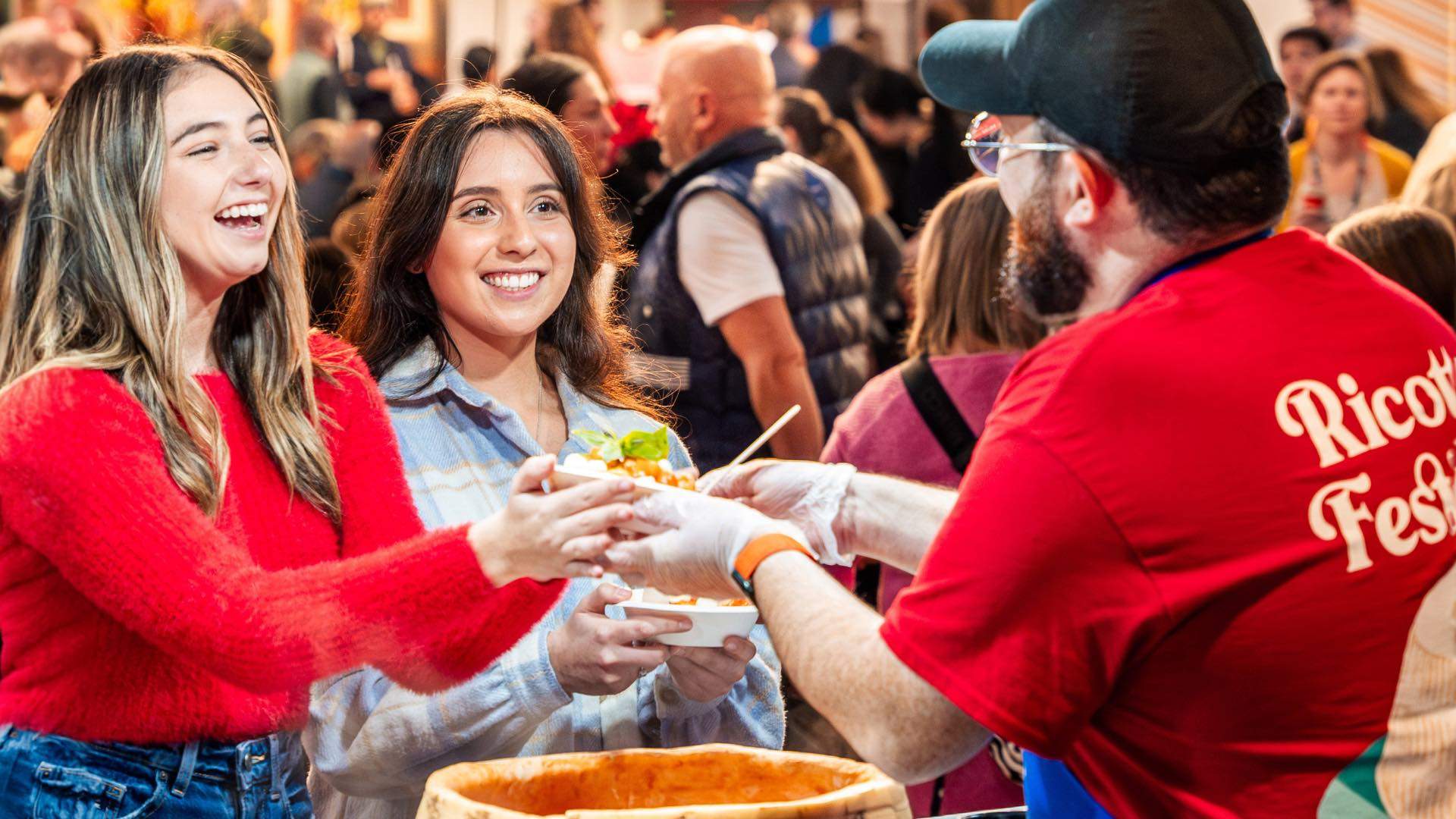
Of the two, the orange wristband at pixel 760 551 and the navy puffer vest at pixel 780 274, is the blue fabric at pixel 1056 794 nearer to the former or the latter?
the orange wristband at pixel 760 551

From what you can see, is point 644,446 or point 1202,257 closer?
point 1202,257

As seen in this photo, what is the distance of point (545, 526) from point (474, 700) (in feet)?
0.99


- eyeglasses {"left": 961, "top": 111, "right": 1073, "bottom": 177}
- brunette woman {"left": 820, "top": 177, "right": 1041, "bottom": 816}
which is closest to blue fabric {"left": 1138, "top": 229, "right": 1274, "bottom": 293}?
eyeglasses {"left": 961, "top": 111, "right": 1073, "bottom": 177}

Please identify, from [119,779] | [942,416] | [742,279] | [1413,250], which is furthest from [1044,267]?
[742,279]

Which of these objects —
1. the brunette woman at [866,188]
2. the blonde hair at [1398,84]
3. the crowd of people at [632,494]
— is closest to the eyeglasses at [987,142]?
the crowd of people at [632,494]

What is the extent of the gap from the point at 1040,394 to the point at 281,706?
1.07 m

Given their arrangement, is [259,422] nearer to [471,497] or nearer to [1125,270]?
[471,497]

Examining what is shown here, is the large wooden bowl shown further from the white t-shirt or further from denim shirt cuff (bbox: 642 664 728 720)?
the white t-shirt

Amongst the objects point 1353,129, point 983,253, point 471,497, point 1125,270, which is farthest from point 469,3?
point 1125,270

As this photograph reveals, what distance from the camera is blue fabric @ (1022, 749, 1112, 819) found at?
166 centimetres

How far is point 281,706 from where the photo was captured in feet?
6.58

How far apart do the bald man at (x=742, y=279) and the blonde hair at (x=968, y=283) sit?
0.79 metres

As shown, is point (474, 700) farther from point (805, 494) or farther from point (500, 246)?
point (500, 246)

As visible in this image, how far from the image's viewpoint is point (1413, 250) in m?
3.50
